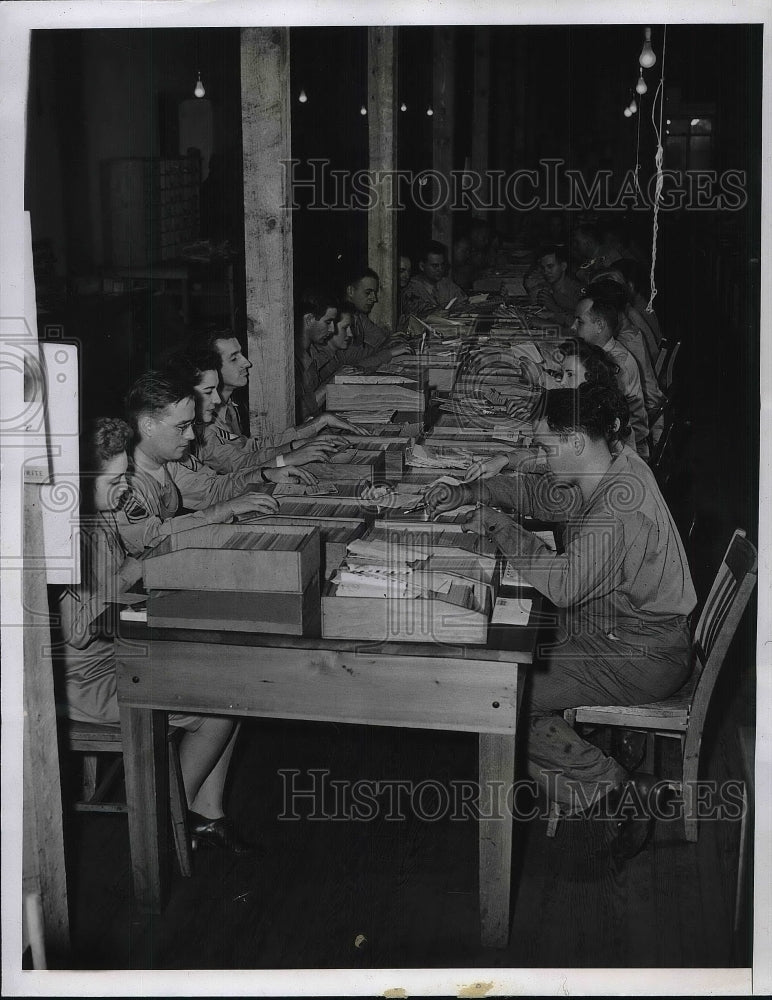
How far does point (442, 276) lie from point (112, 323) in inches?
106

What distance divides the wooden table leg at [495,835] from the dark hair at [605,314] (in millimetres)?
3383

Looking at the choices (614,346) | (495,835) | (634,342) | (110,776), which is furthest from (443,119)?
(495,835)

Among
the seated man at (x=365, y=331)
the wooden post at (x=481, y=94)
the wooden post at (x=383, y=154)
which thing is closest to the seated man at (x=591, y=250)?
the wooden post at (x=383, y=154)

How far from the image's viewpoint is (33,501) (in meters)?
2.28

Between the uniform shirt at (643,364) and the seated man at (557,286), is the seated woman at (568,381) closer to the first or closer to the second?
the uniform shirt at (643,364)

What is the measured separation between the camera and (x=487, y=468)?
12.4 feet

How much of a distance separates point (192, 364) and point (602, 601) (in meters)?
1.72

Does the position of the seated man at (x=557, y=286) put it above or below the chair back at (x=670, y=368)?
above

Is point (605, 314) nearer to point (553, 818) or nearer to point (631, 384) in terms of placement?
point (631, 384)

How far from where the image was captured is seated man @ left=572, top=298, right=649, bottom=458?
17.0 ft

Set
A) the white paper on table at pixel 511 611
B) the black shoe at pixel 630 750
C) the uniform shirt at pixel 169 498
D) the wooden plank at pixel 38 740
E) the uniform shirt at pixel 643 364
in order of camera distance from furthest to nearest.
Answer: the uniform shirt at pixel 643 364 < the black shoe at pixel 630 750 < the uniform shirt at pixel 169 498 < the white paper on table at pixel 511 611 < the wooden plank at pixel 38 740

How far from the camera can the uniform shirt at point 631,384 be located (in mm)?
5125

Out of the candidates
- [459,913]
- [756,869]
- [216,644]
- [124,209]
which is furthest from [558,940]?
[124,209]

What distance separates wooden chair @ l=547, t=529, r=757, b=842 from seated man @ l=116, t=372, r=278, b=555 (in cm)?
113
